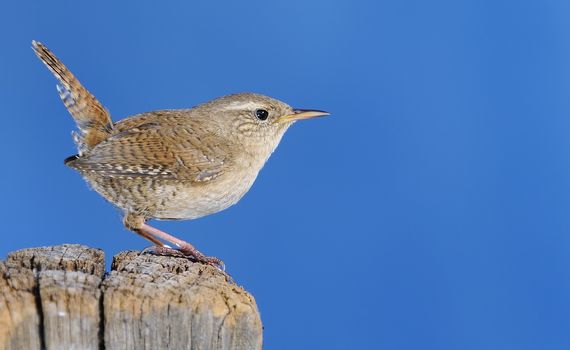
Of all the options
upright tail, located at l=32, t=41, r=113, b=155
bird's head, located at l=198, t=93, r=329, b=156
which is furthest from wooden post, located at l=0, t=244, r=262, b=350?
bird's head, located at l=198, t=93, r=329, b=156

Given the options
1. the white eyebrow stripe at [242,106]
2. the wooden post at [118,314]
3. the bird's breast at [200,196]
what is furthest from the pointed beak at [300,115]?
the wooden post at [118,314]

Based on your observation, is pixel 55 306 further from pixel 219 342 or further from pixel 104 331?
pixel 219 342

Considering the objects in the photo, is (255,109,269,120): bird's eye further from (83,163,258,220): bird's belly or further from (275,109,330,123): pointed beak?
(83,163,258,220): bird's belly

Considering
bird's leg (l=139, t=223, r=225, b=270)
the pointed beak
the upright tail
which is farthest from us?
the pointed beak

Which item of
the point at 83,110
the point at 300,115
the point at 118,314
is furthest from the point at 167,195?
the point at 118,314

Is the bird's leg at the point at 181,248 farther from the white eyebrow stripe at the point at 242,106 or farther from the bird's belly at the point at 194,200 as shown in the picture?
the white eyebrow stripe at the point at 242,106

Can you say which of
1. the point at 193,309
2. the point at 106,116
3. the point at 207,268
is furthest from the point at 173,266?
the point at 106,116
